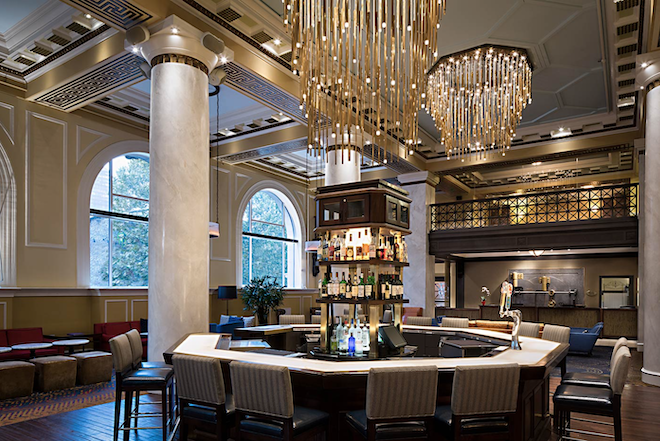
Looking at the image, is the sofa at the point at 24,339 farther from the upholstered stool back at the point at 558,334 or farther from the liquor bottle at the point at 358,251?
the upholstered stool back at the point at 558,334

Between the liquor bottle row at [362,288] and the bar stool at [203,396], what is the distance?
54.8 inches

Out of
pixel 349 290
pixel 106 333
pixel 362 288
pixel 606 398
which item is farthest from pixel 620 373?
pixel 106 333

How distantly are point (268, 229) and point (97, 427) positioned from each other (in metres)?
10.4

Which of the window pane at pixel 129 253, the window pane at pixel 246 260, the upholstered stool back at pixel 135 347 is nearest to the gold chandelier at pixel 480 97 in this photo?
the upholstered stool back at pixel 135 347

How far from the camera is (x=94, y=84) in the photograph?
26.5 ft

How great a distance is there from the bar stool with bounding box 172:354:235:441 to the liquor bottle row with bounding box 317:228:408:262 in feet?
5.42

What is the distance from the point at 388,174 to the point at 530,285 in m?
6.86

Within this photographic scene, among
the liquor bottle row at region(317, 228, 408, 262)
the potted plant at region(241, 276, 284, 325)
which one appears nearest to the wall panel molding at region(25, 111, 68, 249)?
the potted plant at region(241, 276, 284, 325)

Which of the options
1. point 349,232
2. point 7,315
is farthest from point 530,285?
point 7,315

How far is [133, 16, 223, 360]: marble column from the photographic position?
593cm

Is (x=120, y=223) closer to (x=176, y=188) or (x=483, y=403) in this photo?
(x=176, y=188)

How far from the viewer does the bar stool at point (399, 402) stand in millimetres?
2988

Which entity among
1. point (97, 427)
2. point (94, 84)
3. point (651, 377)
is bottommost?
point (651, 377)

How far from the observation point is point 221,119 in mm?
11109
